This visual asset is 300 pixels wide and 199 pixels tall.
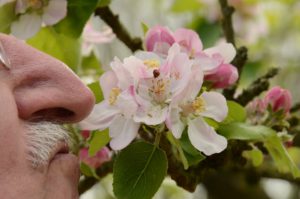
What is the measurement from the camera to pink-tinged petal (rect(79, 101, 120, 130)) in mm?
633

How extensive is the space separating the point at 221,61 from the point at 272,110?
94 mm

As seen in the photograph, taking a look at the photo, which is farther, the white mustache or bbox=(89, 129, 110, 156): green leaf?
bbox=(89, 129, 110, 156): green leaf

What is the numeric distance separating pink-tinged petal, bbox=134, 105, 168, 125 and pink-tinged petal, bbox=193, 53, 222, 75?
61 mm

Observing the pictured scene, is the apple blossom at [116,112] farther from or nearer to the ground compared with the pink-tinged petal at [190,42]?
nearer to the ground

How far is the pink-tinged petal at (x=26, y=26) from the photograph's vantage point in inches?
29.9

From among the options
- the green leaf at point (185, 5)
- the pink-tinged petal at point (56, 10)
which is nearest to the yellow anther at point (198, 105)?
the pink-tinged petal at point (56, 10)

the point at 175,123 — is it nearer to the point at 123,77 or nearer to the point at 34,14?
the point at 123,77

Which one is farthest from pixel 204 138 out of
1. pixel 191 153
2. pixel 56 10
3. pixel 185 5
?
pixel 185 5

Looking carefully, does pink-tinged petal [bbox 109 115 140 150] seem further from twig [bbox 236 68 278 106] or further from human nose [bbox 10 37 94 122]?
twig [bbox 236 68 278 106]

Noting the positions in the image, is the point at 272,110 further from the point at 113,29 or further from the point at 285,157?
the point at 113,29

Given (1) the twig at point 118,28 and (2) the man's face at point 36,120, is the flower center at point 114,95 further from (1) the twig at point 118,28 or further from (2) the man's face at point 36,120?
(1) the twig at point 118,28

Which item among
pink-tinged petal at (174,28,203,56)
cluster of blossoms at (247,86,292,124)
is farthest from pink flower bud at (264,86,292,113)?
pink-tinged petal at (174,28,203,56)

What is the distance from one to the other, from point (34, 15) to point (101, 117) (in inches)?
7.6

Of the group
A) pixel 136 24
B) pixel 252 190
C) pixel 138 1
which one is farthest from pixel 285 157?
pixel 138 1
